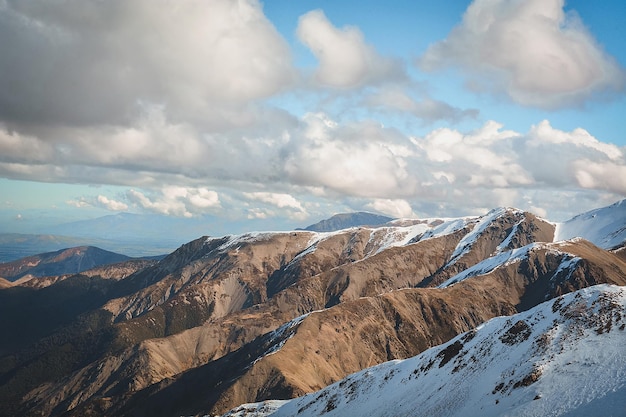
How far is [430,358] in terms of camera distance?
91.8m

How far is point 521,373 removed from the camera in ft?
209

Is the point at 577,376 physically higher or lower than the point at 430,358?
higher

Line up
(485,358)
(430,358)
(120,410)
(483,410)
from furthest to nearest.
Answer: (120,410) → (430,358) → (485,358) → (483,410)

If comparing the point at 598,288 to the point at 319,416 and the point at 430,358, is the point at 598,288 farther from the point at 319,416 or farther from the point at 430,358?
the point at 319,416

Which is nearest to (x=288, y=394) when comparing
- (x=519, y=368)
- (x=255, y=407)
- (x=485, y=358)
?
(x=255, y=407)

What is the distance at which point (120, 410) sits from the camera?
18350cm

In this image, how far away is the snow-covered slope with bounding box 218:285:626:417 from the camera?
5353cm

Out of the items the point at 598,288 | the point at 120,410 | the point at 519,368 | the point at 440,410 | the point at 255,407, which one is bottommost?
the point at 120,410

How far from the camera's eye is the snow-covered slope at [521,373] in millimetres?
53531

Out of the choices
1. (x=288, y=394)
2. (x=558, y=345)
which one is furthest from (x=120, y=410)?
(x=558, y=345)

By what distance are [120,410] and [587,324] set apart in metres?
175

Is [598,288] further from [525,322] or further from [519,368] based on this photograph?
[519,368]

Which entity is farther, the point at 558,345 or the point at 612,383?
the point at 558,345

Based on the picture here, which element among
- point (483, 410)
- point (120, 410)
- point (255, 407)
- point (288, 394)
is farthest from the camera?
point (120, 410)
